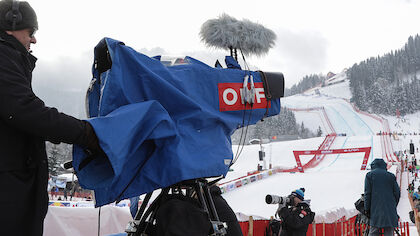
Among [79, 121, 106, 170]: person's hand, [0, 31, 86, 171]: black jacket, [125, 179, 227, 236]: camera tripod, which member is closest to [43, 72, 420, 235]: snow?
[125, 179, 227, 236]: camera tripod

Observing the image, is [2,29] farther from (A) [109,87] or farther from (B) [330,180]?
(B) [330,180]

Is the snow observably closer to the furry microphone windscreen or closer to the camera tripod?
the furry microphone windscreen

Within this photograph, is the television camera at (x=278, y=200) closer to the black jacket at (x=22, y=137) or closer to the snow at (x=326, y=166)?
the snow at (x=326, y=166)

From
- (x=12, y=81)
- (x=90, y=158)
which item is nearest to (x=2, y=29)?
(x=12, y=81)

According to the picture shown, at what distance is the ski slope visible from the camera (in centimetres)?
1446

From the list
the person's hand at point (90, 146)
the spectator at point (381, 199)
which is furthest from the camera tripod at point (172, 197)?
the spectator at point (381, 199)

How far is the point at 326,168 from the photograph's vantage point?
96.9 ft

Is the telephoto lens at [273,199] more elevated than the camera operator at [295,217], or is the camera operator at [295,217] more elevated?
the telephoto lens at [273,199]

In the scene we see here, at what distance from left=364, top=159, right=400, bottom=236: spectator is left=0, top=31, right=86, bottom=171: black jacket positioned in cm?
544

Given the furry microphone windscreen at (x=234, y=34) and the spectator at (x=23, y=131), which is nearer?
the spectator at (x=23, y=131)

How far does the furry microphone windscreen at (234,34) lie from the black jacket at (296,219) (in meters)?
3.16

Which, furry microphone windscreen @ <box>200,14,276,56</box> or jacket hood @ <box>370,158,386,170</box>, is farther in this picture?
jacket hood @ <box>370,158,386,170</box>

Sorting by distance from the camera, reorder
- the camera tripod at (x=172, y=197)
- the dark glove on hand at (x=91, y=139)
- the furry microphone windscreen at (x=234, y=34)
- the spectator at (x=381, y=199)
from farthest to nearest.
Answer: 1. the spectator at (x=381, y=199)
2. the furry microphone windscreen at (x=234, y=34)
3. the camera tripod at (x=172, y=197)
4. the dark glove on hand at (x=91, y=139)

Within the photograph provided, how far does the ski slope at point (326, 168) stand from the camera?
569 inches
